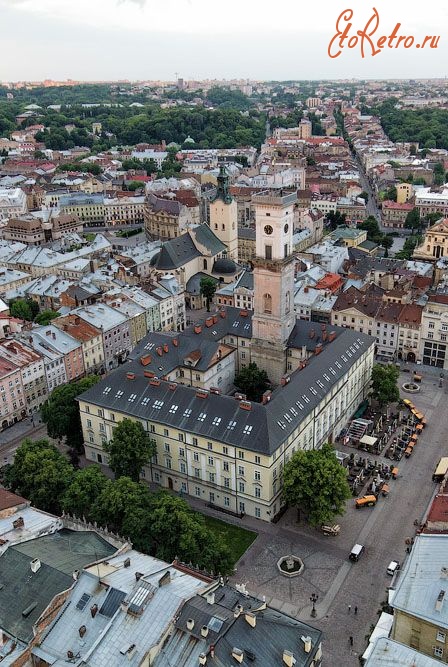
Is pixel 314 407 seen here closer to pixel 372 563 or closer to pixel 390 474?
pixel 390 474

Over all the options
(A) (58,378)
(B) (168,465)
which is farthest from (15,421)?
A: (B) (168,465)

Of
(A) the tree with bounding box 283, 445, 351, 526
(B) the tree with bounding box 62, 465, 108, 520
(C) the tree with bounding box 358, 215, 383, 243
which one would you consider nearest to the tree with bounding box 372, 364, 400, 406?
(A) the tree with bounding box 283, 445, 351, 526

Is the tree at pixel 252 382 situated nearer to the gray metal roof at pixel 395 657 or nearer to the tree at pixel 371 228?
the gray metal roof at pixel 395 657

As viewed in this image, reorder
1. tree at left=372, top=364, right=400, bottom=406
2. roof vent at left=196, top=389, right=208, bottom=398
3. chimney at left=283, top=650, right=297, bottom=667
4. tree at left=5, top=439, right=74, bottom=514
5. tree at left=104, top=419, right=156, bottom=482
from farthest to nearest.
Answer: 1. tree at left=372, top=364, right=400, bottom=406
2. roof vent at left=196, top=389, right=208, bottom=398
3. tree at left=104, top=419, right=156, bottom=482
4. tree at left=5, top=439, right=74, bottom=514
5. chimney at left=283, top=650, right=297, bottom=667

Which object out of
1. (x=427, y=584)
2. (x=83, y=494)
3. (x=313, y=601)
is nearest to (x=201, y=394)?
(x=83, y=494)

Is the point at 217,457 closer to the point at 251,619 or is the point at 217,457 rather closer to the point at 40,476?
the point at 40,476

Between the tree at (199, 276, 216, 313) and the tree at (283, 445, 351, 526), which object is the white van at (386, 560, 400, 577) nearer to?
the tree at (283, 445, 351, 526)
